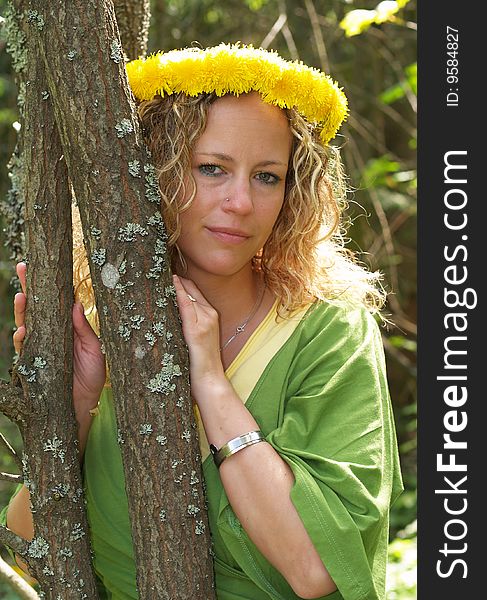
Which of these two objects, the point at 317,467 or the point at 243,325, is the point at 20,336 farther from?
the point at 317,467

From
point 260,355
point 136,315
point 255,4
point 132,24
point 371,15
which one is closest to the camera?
point 136,315

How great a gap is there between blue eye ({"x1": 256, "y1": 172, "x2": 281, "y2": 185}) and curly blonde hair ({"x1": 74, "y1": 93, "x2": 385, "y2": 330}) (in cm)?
11

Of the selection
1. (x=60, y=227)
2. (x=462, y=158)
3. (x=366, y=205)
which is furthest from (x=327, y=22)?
(x=60, y=227)

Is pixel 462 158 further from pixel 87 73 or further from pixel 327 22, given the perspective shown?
pixel 327 22

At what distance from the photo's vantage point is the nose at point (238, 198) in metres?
1.69

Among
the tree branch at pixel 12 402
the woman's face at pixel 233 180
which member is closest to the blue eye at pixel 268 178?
the woman's face at pixel 233 180

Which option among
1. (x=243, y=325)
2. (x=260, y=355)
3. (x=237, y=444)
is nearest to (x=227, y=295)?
(x=243, y=325)

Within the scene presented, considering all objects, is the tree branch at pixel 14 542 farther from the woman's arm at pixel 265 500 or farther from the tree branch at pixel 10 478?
the woman's arm at pixel 265 500

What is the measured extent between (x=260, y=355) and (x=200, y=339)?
0.77 feet

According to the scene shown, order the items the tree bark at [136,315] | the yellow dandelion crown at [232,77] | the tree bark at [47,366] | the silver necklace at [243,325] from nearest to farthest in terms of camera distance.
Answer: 1. the tree bark at [136,315]
2. the tree bark at [47,366]
3. the yellow dandelion crown at [232,77]
4. the silver necklace at [243,325]

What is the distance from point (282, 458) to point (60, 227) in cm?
59

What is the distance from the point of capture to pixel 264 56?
171cm

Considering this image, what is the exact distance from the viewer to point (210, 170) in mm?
1733

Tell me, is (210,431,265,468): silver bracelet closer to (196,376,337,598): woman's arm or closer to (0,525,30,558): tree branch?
(196,376,337,598): woman's arm
